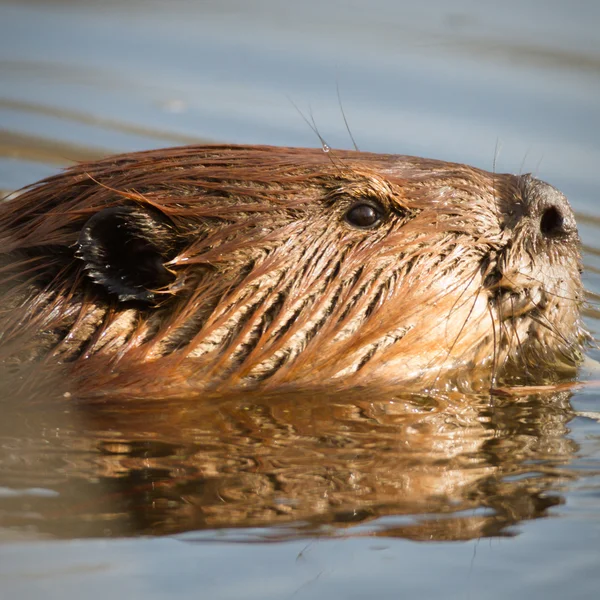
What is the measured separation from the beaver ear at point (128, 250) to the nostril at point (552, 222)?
4.72 feet

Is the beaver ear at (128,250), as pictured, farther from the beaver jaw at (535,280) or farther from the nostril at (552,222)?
the nostril at (552,222)

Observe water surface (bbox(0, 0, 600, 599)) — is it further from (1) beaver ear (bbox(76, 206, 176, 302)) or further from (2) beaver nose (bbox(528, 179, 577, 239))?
(2) beaver nose (bbox(528, 179, 577, 239))

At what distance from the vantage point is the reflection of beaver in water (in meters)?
4.43

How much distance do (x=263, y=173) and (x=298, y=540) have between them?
5.02 ft

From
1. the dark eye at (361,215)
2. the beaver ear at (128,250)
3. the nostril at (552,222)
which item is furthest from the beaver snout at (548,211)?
the beaver ear at (128,250)

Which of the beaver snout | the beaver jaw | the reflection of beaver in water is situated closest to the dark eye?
the reflection of beaver in water

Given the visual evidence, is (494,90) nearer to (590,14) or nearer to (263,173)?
(590,14)

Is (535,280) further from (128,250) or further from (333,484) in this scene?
(128,250)

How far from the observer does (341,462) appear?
418 centimetres

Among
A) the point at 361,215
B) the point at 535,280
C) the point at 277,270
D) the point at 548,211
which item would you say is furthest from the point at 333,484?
the point at 548,211

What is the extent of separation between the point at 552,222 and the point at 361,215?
0.77 m

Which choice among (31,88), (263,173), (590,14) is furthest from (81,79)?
(263,173)

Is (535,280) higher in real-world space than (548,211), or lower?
lower

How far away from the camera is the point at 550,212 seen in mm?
4820
